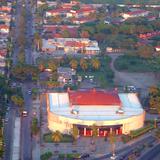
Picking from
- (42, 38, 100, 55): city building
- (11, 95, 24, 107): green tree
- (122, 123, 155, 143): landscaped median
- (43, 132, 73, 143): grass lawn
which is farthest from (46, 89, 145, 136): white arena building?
(42, 38, 100, 55): city building

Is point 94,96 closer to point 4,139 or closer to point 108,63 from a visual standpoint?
point 4,139

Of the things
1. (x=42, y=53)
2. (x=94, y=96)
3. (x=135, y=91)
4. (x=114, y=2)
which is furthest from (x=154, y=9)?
(x=94, y=96)

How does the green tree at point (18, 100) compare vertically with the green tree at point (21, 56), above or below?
below

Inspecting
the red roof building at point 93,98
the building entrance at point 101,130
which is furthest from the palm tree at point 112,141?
the red roof building at point 93,98

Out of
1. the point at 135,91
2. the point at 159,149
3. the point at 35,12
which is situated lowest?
the point at 159,149

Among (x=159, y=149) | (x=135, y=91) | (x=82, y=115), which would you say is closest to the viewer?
(x=159, y=149)

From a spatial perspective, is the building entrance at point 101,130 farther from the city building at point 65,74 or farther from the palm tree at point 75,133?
the city building at point 65,74
